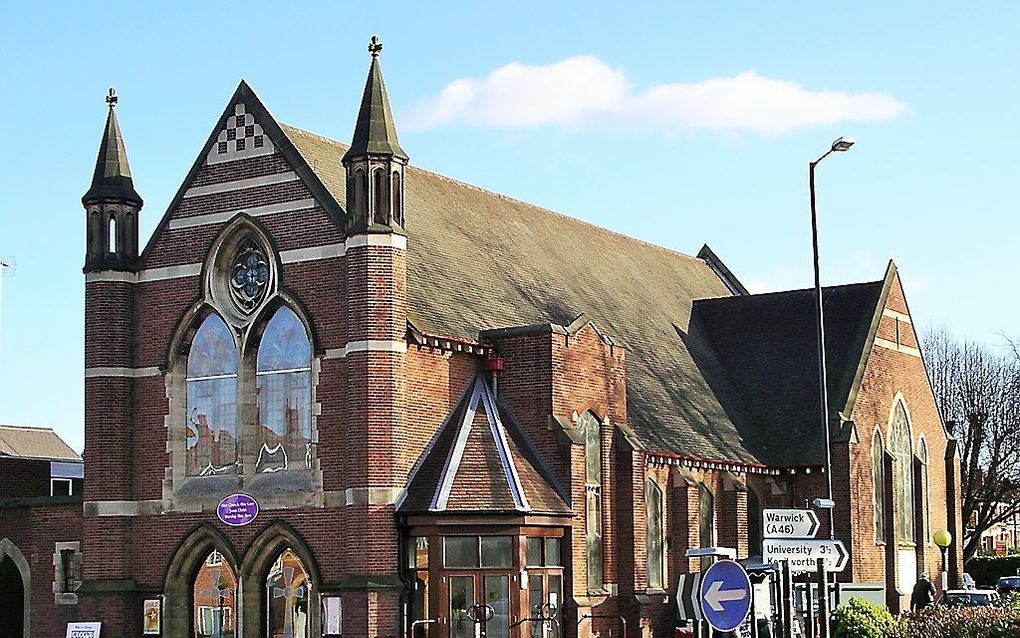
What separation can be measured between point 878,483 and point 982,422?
30336 millimetres

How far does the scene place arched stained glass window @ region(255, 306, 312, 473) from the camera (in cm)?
3012

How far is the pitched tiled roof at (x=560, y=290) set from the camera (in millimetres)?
33250

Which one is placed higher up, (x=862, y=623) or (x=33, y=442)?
(x=33, y=442)

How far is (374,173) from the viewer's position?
29422mm

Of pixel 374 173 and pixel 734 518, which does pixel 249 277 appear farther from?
pixel 734 518

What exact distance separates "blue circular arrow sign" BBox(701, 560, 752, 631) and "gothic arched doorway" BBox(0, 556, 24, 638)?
23.1 m

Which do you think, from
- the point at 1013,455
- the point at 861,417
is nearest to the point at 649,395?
the point at 861,417

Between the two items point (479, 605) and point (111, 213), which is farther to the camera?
point (111, 213)

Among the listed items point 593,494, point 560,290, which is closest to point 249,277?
point 593,494

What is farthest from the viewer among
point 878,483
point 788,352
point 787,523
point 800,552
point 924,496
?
point 924,496

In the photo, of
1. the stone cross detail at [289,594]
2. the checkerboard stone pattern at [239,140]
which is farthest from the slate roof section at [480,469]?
the checkerboard stone pattern at [239,140]

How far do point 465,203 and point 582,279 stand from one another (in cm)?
406

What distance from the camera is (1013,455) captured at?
69938mm

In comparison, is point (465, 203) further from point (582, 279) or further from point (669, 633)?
point (669, 633)
